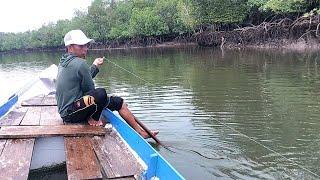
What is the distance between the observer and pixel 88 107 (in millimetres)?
5160

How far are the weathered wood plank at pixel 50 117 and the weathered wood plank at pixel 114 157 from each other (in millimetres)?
1030

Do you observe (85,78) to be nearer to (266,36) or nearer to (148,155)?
(148,155)

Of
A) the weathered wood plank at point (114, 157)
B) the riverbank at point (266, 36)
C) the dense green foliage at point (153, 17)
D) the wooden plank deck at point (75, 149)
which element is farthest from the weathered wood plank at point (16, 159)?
the dense green foliage at point (153, 17)

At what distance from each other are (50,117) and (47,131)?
1.09 m

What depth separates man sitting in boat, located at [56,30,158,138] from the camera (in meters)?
5.20

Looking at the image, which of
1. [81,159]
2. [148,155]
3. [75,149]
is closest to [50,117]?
[75,149]

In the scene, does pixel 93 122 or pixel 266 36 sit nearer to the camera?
pixel 93 122

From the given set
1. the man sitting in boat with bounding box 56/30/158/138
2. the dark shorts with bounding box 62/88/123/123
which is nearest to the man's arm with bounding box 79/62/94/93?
the man sitting in boat with bounding box 56/30/158/138

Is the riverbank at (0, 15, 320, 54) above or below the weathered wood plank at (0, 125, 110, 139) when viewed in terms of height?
above

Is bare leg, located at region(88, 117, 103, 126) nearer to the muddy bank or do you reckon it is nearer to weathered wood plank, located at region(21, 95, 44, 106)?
weathered wood plank, located at region(21, 95, 44, 106)

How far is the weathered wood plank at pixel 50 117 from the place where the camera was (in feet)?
18.2

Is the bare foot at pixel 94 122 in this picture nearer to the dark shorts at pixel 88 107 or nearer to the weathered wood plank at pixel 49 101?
the dark shorts at pixel 88 107

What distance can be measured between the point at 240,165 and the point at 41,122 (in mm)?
2663

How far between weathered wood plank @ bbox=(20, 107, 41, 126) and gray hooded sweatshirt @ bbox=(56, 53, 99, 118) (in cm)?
49
